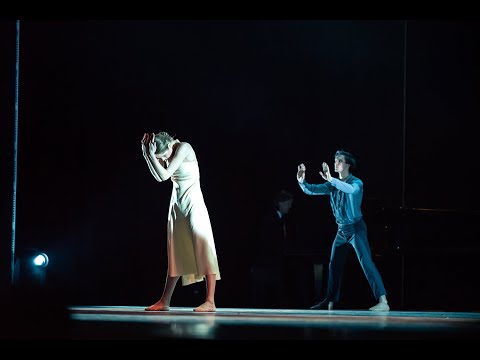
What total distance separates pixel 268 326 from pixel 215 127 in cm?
381

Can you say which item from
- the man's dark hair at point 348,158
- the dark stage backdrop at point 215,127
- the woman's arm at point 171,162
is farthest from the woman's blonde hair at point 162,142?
the dark stage backdrop at point 215,127

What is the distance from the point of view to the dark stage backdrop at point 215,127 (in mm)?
8414

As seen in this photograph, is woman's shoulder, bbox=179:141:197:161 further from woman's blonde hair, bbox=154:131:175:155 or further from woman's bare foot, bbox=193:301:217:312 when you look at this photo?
woman's bare foot, bbox=193:301:217:312

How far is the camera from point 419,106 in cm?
855

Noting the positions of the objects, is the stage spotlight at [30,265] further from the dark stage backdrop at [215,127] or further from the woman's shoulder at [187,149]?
the woman's shoulder at [187,149]

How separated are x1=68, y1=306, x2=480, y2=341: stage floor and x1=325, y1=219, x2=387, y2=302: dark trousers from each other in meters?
0.47

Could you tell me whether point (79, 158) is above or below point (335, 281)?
above

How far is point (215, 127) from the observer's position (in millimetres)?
8500

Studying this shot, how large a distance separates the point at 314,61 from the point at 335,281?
234 centimetres

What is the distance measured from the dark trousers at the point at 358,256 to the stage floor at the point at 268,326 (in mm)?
466

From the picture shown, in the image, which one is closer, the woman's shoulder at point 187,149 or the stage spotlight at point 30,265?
the woman's shoulder at point 187,149

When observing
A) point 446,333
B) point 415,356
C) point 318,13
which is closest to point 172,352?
point 415,356

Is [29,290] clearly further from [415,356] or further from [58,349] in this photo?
[415,356]

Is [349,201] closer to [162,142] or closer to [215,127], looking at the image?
[162,142]
